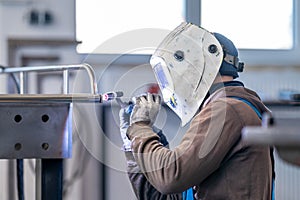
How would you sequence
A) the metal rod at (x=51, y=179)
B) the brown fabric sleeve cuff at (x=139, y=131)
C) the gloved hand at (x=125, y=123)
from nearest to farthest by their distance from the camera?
the metal rod at (x=51, y=179)
the brown fabric sleeve cuff at (x=139, y=131)
the gloved hand at (x=125, y=123)

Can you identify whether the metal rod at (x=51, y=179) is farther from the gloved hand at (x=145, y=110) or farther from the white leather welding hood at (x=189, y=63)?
the white leather welding hood at (x=189, y=63)

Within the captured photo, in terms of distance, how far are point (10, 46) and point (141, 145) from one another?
193 cm

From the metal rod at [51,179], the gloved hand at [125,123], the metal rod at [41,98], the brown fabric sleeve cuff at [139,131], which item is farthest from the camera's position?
the gloved hand at [125,123]

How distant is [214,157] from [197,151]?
0.05 meters

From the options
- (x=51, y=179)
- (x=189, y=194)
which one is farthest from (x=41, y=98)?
(x=189, y=194)

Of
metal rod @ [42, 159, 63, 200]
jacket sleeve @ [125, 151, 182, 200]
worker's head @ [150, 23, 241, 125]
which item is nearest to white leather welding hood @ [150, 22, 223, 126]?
worker's head @ [150, 23, 241, 125]

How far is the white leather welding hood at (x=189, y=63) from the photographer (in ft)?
4.55

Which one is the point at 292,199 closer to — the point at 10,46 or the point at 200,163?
the point at 10,46

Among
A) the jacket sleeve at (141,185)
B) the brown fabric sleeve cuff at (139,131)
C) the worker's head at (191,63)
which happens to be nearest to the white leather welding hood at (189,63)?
the worker's head at (191,63)

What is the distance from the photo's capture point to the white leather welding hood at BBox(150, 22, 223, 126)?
4.55 ft

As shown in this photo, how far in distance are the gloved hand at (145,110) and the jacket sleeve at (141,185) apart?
182 millimetres

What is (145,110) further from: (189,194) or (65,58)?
(65,58)

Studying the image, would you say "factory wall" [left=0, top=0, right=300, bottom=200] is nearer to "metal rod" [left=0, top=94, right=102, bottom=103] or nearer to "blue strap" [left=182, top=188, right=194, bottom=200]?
"blue strap" [left=182, top=188, right=194, bottom=200]

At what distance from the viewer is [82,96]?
118cm
